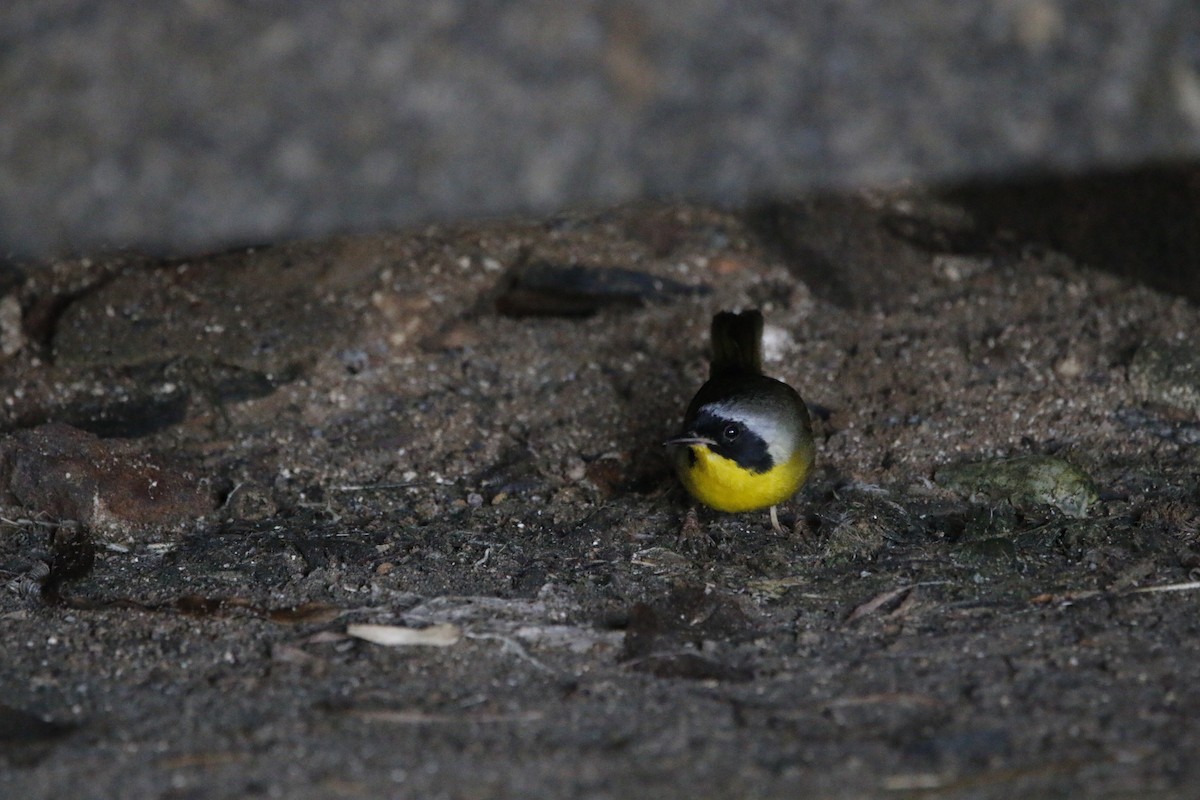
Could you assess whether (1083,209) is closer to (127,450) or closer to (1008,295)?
(1008,295)

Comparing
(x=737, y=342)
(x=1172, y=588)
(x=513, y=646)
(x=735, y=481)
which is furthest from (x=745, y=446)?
(x=1172, y=588)

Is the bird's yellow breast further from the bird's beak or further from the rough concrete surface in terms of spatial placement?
the rough concrete surface

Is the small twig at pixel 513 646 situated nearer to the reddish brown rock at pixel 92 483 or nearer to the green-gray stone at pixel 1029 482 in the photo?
the reddish brown rock at pixel 92 483

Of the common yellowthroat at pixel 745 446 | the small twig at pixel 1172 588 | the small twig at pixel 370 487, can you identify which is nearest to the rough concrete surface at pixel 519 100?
the small twig at pixel 1172 588

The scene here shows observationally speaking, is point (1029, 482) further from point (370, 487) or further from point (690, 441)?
point (370, 487)

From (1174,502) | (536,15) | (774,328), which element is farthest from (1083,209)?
(536,15)

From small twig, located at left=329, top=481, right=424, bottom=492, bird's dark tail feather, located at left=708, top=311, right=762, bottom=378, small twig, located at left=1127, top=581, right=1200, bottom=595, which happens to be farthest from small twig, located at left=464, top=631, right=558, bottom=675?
bird's dark tail feather, located at left=708, top=311, right=762, bottom=378

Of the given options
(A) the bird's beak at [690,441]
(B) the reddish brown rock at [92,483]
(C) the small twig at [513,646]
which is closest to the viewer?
(C) the small twig at [513,646]
